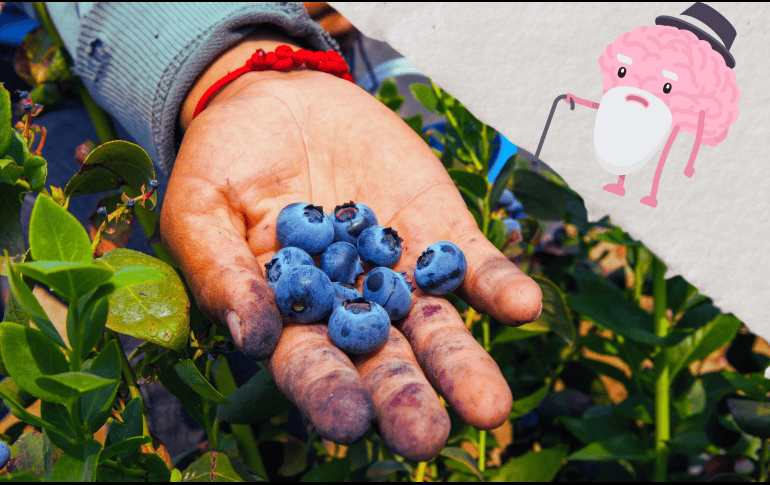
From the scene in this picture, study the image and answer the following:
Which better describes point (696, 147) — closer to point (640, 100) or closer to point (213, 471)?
point (640, 100)

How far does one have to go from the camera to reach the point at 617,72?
4.08 feet

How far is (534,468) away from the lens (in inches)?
50.8

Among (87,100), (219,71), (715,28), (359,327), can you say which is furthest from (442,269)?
(87,100)

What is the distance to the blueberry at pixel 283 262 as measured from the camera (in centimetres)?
103

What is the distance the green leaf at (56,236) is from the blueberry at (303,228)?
0.55 meters

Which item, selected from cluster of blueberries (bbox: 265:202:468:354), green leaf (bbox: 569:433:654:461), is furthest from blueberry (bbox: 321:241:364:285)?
green leaf (bbox: 569:433:654:461)

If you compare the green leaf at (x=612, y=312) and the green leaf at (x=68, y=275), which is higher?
the green leaf at (x=68, y=275)

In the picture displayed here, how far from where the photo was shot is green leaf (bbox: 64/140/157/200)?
2.84 feet

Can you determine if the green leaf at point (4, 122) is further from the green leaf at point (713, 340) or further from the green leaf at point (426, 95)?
the green leaf at point (713, 340)

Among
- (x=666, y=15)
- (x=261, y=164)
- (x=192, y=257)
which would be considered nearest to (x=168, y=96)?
(x=261, y=164)

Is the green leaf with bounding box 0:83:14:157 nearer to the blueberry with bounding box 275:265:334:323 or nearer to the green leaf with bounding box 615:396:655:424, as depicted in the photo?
the blueberry with bounding box 275:265:334:323

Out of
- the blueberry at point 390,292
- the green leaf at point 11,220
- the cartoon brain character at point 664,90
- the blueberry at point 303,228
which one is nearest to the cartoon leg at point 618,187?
the cartoon brain character at point 664,90

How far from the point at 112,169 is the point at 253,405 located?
1.66 feet

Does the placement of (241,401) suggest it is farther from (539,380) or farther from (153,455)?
(539,380)
